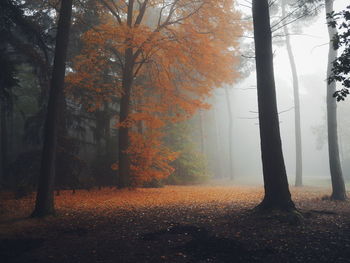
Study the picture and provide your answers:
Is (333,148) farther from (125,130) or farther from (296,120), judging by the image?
(125,130)

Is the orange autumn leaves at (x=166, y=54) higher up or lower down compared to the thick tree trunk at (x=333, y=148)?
higher up

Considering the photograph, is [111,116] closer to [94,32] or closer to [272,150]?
[94,32]

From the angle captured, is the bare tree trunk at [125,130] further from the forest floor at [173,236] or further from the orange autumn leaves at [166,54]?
the forest floor at [173,236]

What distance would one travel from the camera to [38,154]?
12.4 meters

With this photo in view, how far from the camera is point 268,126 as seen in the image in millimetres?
7730

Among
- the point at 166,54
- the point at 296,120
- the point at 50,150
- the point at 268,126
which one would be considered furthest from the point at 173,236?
the point at 296,120

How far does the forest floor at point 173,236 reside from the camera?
4.91 metres

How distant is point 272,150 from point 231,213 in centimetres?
212

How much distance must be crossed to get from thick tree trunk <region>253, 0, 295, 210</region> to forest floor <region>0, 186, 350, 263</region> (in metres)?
0.70

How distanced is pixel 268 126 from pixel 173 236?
4.03 metres

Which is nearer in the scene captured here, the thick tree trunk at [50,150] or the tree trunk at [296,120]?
the thick tree trunk at [50,150]

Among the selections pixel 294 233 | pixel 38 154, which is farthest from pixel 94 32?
pixel 294 233

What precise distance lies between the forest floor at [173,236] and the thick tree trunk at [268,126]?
2.28 feet

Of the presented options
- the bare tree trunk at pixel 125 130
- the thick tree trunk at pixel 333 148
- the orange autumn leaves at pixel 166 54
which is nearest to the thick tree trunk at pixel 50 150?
the orange autumn leaves at pixel 166 54
